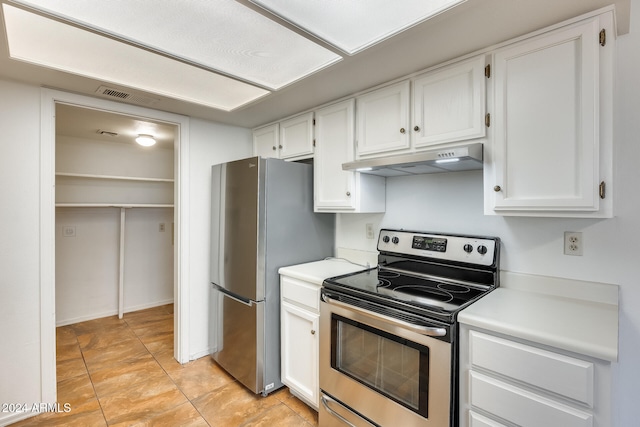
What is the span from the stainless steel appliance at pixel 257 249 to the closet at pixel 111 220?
52.2 inches

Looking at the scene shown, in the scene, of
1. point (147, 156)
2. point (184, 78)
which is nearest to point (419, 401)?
point (184, 78)

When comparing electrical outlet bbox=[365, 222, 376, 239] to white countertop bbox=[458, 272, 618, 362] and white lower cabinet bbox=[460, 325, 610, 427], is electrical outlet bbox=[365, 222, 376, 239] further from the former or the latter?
white lower cabinet bbox=[460, 325, 610, 427]

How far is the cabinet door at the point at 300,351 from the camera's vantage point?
1990 mm

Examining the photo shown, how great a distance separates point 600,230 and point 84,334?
14.5 feet

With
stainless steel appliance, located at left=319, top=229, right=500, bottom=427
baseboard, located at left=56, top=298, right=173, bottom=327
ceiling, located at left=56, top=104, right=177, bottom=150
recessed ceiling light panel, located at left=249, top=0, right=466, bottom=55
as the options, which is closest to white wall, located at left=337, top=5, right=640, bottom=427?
stainless steel appliance, located at left=319, top=229, right=500, bottom=427

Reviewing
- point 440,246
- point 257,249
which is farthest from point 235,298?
point 440,246

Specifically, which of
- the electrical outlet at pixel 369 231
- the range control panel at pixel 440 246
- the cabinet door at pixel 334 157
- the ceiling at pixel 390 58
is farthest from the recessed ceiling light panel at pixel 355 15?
the electrical outlet at pixel 369 231

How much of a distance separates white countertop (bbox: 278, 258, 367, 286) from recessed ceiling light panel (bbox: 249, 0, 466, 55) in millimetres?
1345

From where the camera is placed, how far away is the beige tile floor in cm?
198

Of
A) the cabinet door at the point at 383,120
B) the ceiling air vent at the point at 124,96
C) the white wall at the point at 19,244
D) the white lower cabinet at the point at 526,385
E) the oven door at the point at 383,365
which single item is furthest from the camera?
the ceiling air vent at the point at 124,96

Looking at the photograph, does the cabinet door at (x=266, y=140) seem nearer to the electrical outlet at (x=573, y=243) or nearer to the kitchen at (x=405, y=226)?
the kitchen at (x=405, y=226)

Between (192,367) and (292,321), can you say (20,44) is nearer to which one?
(292,321)

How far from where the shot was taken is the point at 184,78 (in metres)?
2.01

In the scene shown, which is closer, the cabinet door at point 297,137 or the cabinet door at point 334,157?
the cabinet door at point 334,157
